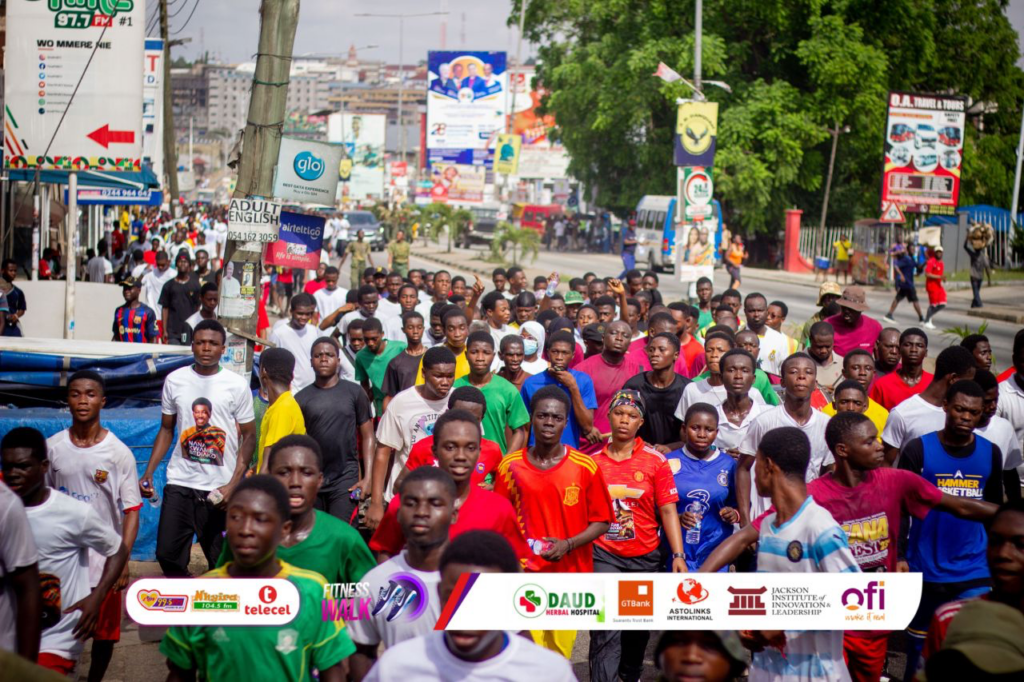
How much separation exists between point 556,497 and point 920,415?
8.02 feet

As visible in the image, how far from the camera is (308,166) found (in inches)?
354

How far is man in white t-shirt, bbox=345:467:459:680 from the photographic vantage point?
13.4ft

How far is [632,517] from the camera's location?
6293 millimetres

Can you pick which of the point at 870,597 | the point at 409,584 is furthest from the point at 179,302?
the point at 870,597

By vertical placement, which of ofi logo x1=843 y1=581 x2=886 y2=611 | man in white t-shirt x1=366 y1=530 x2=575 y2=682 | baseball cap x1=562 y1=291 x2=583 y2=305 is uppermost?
baseball cap x1=562 y1=291 x2=583 y2=305

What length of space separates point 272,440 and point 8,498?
3.05m

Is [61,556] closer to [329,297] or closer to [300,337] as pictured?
[300,337]

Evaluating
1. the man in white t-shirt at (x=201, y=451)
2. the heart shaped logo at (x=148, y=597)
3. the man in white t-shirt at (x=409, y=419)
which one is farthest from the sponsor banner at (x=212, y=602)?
the man in white t-shirt at (x=201, y=451)

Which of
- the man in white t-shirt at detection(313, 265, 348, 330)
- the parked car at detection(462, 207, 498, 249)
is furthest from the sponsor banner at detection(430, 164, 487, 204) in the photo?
the man in white t-shirt at detection(313, 265, 348, 330)

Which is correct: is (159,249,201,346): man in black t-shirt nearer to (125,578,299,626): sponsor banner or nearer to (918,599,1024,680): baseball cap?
(125,578,299,626): sponsor banner

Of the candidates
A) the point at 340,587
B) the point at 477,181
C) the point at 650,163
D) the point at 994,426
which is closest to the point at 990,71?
the point at 650,163

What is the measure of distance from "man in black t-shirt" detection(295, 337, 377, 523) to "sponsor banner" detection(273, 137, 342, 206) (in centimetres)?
163

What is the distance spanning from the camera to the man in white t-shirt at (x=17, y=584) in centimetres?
416

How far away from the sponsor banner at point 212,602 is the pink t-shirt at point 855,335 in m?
7.50
